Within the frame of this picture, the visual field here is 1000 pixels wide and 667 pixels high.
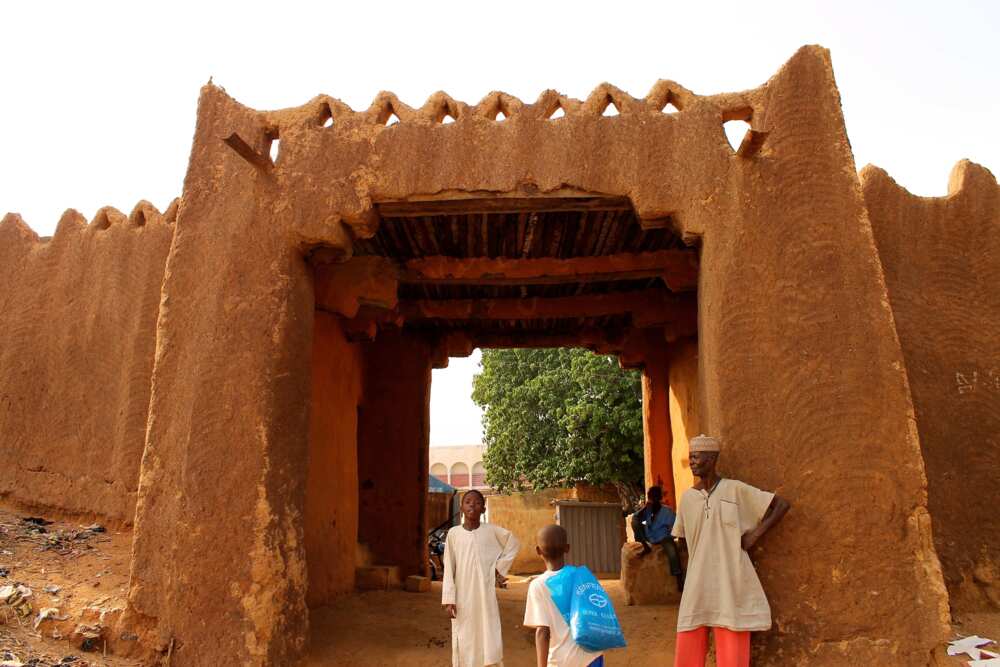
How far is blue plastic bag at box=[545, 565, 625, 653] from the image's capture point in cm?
344

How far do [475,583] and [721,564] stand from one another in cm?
142

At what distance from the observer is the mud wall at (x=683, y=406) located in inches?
312

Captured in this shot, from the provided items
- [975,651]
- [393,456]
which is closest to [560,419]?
[393,456]

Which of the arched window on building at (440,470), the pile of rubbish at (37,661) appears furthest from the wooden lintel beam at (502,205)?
the arched window on building at (440,470)

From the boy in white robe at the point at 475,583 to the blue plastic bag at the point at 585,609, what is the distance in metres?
1.17

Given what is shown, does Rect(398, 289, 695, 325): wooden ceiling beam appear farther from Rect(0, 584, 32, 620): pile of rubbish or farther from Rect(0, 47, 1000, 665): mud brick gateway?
Rect(0, 584, 32, 620): pile of rubbish

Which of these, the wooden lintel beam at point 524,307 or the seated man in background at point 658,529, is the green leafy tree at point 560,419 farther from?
the seated man in background at point 658,529

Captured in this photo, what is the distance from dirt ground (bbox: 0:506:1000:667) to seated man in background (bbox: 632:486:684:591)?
40 centimetres

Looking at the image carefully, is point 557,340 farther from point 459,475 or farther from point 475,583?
point 459,475

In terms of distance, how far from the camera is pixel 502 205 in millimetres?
5648

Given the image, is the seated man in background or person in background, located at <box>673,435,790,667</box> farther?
the seated man in background

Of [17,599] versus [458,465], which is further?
[458,465]

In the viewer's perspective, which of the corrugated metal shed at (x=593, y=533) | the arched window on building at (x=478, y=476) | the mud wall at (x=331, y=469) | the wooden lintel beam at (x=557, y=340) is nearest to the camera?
the mud wall at (x=331, y=469)

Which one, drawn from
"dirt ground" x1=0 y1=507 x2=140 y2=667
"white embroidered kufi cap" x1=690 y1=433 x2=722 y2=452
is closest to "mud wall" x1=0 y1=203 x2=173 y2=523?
"dirt ground" x1=0 y1=507 x2=140 y2=667
